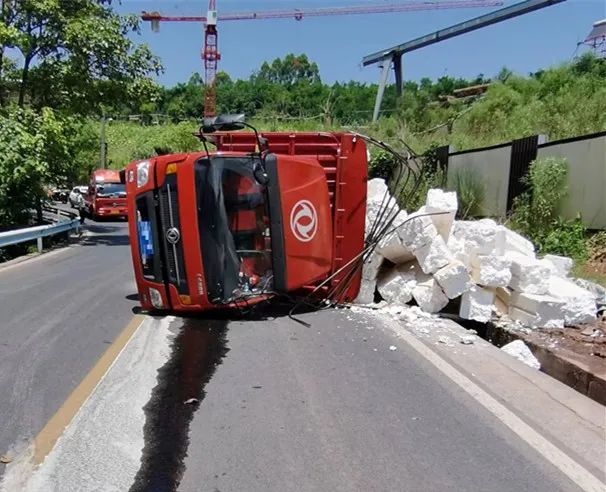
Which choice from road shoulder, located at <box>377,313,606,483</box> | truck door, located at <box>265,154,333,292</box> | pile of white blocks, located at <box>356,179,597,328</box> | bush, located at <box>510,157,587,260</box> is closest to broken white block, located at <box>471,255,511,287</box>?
pile of white blocks, located at <box>356,179,597,328</box>

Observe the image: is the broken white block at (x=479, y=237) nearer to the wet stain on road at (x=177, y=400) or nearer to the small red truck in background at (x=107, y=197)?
the wet stain on road at (x=177, y=400)

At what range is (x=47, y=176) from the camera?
17.3m

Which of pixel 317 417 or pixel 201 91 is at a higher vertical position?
pixel 201 91

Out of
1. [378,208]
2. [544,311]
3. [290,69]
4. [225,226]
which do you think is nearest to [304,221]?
[225,226]

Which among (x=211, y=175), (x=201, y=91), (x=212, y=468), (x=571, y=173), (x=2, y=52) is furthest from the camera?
(x=201, y=91)

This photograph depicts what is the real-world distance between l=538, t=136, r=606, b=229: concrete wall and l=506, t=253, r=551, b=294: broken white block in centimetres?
403

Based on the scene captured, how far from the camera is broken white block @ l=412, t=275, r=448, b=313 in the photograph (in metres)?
7.33

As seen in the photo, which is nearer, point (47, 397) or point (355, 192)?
point (47, 397)

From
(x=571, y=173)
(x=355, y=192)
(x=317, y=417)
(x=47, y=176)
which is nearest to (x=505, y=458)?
(x=317, y=417)

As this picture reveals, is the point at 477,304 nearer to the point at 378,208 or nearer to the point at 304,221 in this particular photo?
the point at 378,208

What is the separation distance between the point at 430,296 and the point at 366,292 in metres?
0.97

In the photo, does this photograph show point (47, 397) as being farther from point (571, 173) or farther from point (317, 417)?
point (571, 173)

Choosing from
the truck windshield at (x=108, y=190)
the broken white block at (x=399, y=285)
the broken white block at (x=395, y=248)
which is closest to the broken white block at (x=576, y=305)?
the broken white block at (x=399, y=285)

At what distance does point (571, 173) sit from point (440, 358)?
6895 millimetres
